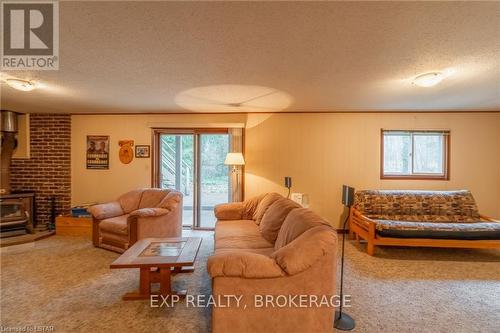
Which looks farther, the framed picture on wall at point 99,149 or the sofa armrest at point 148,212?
the framed picture on wall at point 99,149

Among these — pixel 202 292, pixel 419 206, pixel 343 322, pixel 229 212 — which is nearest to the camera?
pixel 343 322

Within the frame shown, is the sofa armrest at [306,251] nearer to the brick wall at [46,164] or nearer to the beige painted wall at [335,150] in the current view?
the beige painted wall at [335,150]

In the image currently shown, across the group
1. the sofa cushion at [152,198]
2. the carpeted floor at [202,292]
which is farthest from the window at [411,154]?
the sofa cushion at [152,198]

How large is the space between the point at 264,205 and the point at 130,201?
2.32 metres

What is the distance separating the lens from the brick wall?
465cm

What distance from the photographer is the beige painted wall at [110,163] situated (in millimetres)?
4668

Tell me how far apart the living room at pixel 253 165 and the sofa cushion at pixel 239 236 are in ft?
0.11

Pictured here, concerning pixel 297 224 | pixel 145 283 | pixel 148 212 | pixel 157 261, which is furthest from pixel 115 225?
pixel 297 224

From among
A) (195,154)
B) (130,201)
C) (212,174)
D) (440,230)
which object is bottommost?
(440,230)

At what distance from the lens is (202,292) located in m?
2.41

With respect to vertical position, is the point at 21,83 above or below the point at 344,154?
above

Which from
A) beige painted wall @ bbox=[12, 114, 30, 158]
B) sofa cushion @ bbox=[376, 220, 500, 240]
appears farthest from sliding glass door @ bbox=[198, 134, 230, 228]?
beige painted wall @ bbox=[12, 114, 30, 158]

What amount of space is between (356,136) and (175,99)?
320 centimetres

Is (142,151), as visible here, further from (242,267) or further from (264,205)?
(242,267)
